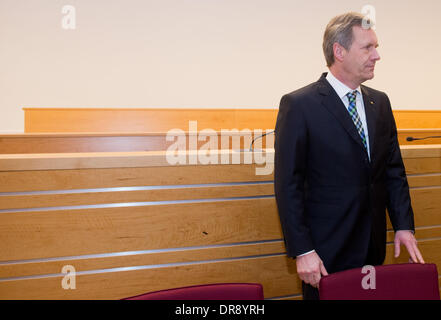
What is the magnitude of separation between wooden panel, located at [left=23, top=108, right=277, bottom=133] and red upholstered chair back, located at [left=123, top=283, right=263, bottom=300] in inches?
163

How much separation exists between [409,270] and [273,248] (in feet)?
2.54

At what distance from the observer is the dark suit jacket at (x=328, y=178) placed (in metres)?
1.23

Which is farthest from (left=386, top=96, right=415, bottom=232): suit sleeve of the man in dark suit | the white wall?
the white wall

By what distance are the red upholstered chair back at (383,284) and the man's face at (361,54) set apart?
0.73 meters

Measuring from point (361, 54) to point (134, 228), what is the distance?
1191 millimetres

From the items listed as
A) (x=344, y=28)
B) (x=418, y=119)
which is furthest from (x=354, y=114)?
(x=418, y=119)

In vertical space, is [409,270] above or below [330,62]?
below

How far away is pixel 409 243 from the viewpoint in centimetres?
137

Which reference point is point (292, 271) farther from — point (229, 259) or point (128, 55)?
point (128, 55)

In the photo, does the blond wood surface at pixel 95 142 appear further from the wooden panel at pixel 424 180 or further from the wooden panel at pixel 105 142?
the wooden panel at pixel 424 180

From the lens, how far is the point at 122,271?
59.9 inches

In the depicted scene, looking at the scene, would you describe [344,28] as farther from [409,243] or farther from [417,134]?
[417,134]

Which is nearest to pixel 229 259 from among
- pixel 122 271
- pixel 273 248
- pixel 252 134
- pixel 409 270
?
pixel 273 248

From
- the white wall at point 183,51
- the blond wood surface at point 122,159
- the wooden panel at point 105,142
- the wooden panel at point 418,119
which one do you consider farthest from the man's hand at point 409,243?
the wooden panel at point 418,119
